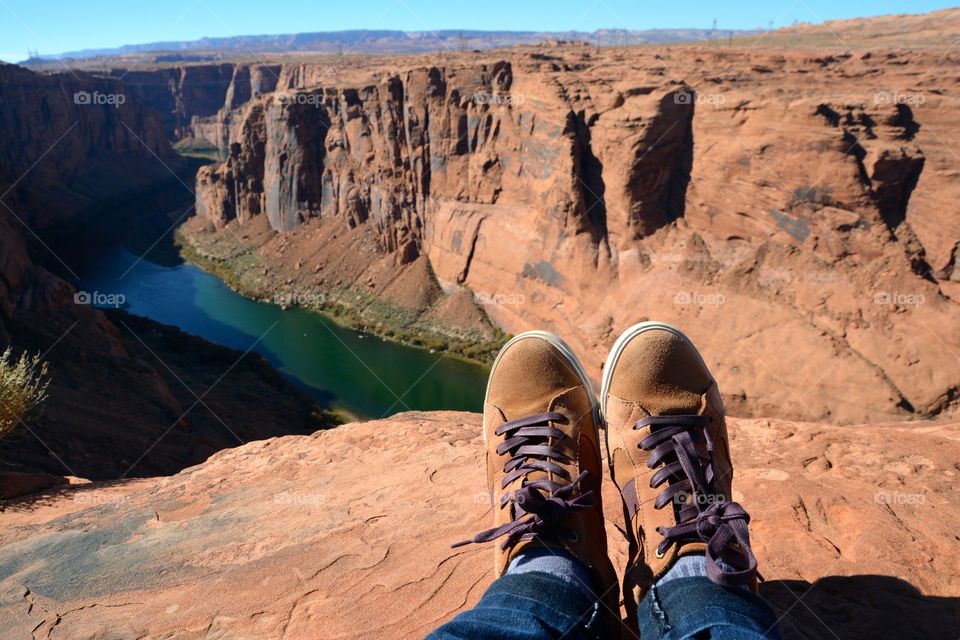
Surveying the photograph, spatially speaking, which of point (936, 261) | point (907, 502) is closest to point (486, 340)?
point (936, 261)

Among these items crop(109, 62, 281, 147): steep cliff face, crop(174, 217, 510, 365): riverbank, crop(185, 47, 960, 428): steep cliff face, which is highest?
→ crop(109, 62, 281, 147): steep cliff face

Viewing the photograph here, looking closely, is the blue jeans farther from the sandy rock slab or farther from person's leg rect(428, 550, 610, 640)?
the sandy rock slab

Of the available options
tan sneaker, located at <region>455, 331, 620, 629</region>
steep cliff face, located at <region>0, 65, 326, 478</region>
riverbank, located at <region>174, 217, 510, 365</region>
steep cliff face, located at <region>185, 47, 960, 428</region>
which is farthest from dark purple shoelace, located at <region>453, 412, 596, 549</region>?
riverbank, located at <region>174, 217, 510, 365</region>

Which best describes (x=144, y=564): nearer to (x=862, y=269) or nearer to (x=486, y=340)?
(x=862, y=269)

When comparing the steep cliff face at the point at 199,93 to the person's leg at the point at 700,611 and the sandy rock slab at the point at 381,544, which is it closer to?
the sandy rock slab at the point at 381,544

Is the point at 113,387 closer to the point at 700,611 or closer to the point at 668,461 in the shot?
the point at 668,461

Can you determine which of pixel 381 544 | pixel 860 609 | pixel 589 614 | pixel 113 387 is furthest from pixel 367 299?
pixel 589 614

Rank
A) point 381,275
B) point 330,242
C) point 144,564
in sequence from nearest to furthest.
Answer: point 144,564, point 381,275, point 330,242
